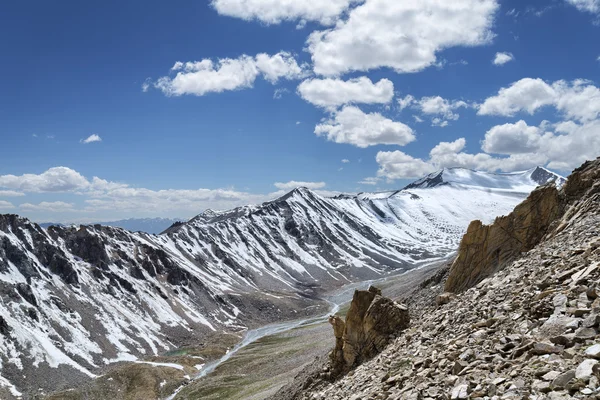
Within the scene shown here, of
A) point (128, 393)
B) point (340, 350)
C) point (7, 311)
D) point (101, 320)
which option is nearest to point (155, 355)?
point (101, 320)

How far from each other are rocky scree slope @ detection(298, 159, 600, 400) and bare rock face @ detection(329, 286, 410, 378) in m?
3.00

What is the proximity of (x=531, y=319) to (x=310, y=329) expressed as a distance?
145 meters

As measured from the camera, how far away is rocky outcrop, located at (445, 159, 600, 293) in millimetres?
30766

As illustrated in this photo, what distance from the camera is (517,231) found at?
1283 inches

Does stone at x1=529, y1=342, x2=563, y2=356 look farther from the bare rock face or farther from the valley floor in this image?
the valley floor

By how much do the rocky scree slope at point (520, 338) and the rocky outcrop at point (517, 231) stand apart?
1.42 m

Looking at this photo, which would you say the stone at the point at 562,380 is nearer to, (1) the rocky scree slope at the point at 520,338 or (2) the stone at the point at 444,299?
(1) the rocky scree slope at the point at 520,338

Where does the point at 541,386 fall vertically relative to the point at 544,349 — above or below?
below

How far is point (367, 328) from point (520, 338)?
19.3 meters

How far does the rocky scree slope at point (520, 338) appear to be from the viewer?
38.1ft

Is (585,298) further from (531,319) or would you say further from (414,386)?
(414,386)

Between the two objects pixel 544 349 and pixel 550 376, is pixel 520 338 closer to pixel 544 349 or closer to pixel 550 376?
pixel 544 349

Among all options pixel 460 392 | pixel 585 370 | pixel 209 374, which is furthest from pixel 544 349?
pixel 209 374

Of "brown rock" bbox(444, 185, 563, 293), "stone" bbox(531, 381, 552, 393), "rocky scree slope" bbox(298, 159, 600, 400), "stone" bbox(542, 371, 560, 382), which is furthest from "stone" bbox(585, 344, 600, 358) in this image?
"brown rock" bbox(444, 185, 563, 293)
